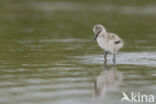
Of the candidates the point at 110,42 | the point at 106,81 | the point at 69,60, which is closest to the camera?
the point at 106,81

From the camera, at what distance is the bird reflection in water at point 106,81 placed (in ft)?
37.6

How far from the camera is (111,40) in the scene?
15211mm

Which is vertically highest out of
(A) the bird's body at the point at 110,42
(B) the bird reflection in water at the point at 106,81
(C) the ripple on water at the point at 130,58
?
(A) the bird's body at the point at 110,42

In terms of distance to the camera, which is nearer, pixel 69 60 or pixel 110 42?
pixel 110 42

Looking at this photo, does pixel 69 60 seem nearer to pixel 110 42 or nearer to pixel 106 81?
pixel 110 42

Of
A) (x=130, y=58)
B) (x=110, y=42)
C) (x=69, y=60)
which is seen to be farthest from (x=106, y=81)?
(x=130, y=58)

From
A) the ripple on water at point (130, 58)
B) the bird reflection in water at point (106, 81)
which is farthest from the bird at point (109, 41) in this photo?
the bird reflection in water at point (106, 81)

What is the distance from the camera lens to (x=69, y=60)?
52.4 ft

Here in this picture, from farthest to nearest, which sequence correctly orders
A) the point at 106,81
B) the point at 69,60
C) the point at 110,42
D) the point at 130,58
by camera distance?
1. the point at 130,58
2. the point at 69,60
3. the point at 110,42
4. the point at 106,81

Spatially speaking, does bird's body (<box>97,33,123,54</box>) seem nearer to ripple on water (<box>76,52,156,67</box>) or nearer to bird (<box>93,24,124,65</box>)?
bird (<box>93,24,124,65</box>)

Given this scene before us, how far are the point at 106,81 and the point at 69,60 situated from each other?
3.44 m

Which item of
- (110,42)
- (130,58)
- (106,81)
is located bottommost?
(106,81)

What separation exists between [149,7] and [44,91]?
30.1 meters

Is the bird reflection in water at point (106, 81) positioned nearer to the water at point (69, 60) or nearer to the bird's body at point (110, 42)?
the water at point (69, 60)
